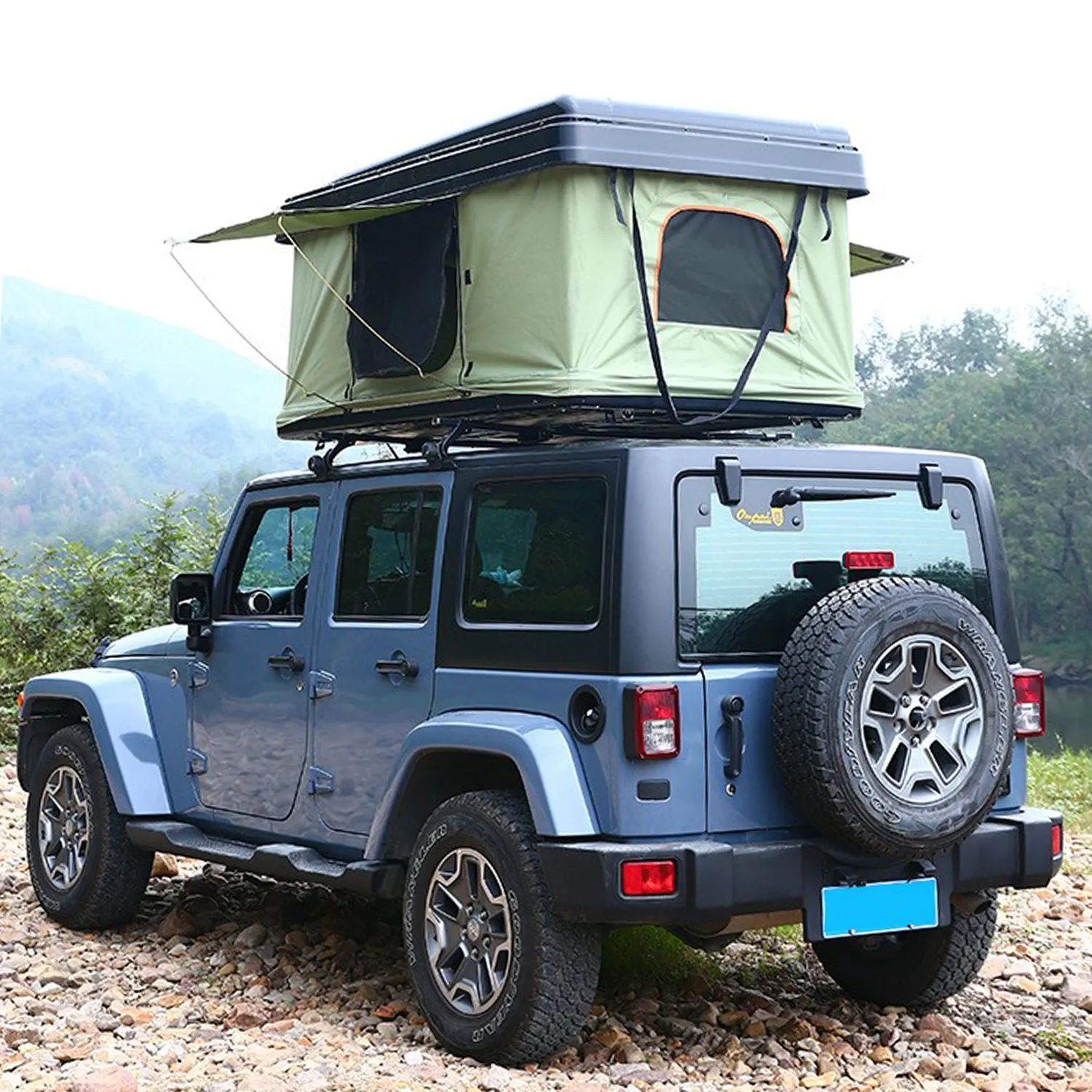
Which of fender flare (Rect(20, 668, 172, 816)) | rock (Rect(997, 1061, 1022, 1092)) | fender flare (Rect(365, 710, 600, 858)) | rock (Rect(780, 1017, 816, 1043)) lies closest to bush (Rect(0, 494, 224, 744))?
fender flare (Rect(20, 668, 172, 816))

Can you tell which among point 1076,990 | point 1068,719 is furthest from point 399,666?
point 1068,719

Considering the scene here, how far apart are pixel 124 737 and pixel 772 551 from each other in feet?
10.2

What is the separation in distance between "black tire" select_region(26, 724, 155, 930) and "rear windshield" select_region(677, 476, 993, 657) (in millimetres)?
3140

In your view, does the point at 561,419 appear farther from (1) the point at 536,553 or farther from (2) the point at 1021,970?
(2) the point at 1021,970

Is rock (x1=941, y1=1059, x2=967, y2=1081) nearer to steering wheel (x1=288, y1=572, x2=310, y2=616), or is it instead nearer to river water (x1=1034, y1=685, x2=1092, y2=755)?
steering wheel (x1=288, y1=572, x2=310, y2=616)

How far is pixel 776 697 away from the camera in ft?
17.1

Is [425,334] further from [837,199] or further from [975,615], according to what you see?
[975,615]

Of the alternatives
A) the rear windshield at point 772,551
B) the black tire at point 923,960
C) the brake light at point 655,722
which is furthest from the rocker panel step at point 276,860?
the black tire at point 923,960

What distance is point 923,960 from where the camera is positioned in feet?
20.2

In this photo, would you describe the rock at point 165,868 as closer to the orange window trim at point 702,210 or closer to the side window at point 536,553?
the side window at point 536,553

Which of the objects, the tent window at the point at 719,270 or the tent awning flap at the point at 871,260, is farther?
the tent awning flap at the point at 871,260

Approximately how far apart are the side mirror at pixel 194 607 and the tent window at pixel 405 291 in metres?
1.11

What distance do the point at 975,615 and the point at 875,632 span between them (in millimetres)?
388

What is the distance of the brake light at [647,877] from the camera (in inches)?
199
